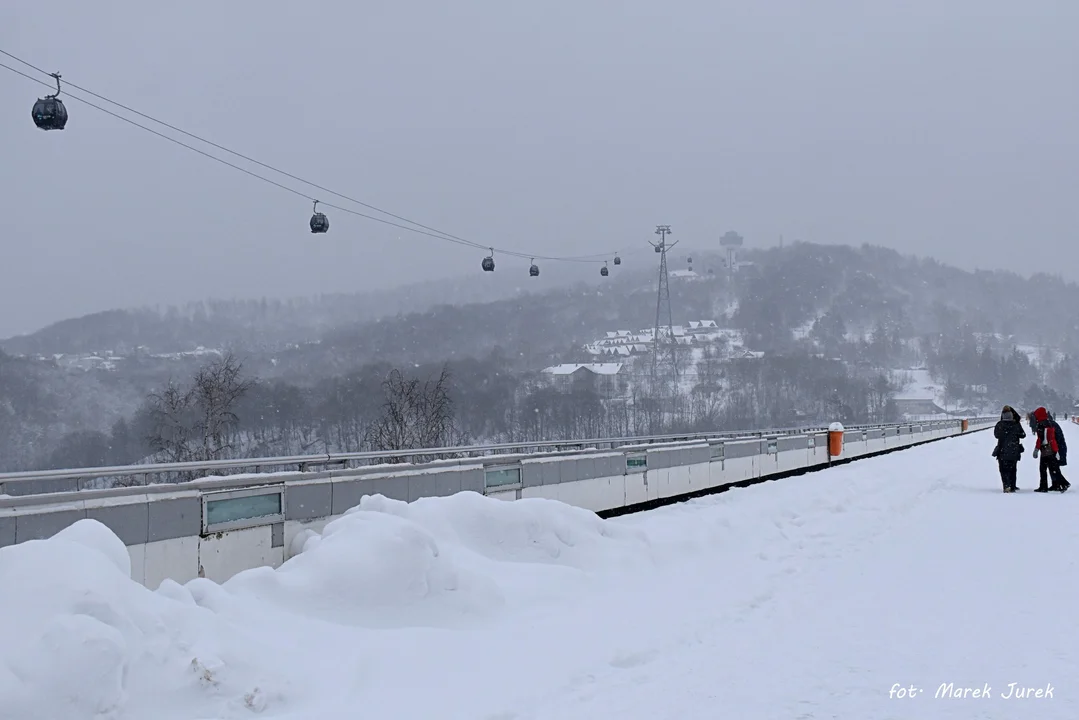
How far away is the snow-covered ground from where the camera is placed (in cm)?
583

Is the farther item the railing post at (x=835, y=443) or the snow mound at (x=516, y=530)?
the railing post at (x=835, y=443)

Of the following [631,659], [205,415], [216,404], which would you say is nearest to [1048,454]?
[631,659]

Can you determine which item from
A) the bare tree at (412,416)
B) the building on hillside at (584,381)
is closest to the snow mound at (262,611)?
the bare tree at (412,416)

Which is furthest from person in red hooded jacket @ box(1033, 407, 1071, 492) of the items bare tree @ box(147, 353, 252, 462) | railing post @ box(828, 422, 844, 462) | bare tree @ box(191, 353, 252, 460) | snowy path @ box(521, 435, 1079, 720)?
bare tree @ box(191, 353, 252, 460)

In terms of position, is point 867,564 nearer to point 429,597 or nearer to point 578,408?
point 429,597

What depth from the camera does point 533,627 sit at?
27.1 feet

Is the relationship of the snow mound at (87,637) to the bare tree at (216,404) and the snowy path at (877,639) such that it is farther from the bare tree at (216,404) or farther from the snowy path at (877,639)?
the bare tree at (216,404)

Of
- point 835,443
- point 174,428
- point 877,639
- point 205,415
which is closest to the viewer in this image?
point 877,639

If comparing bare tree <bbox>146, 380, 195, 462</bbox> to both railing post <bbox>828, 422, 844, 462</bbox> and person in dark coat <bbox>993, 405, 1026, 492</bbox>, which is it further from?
person in dark coat <bbox>993, 405, 1026, 492</bbox>

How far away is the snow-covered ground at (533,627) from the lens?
5.83 m

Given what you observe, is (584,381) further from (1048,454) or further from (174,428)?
(1048,454)

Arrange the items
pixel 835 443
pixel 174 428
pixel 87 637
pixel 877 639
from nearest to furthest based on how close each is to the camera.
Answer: pixel 87 637 < pixel 877 639 < pixel 835 443 < pixel 174 428

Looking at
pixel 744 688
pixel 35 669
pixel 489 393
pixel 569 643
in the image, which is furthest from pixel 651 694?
pixel 489 393

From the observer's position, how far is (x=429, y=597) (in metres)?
8.41
